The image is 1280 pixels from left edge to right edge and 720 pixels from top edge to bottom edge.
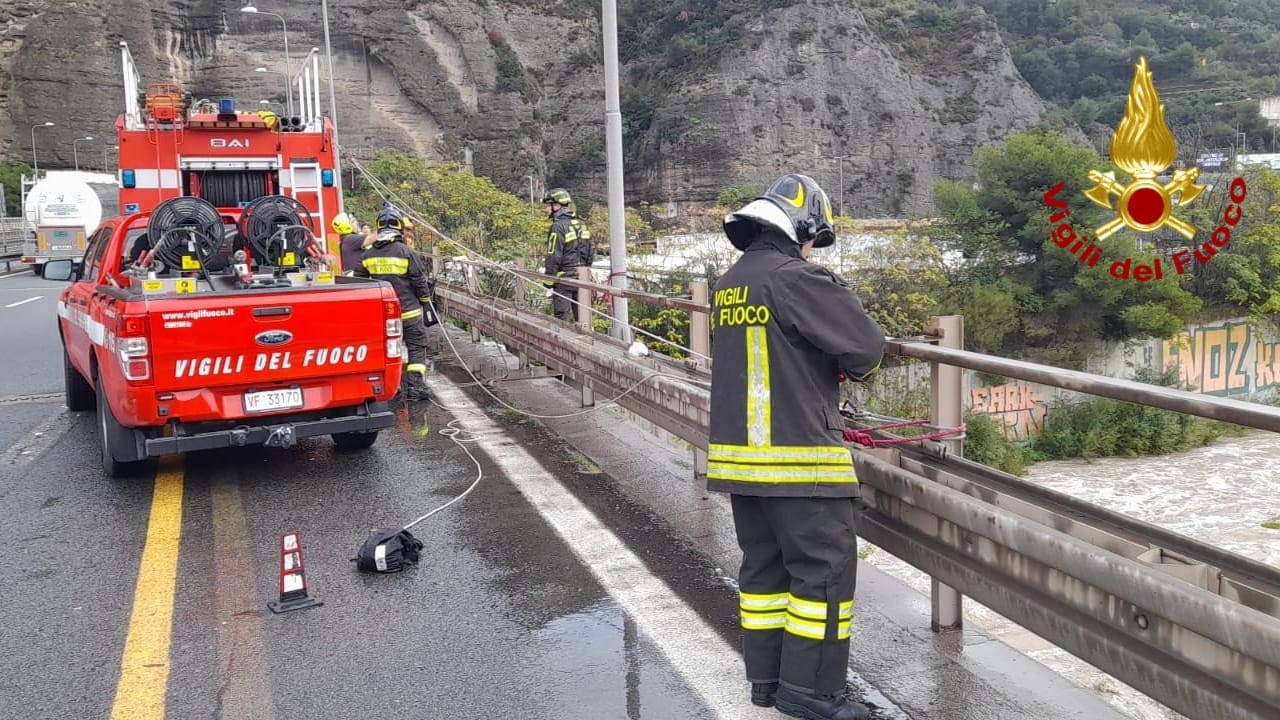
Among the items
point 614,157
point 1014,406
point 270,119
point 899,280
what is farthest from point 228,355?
point 1014,406

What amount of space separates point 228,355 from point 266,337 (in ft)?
0.87

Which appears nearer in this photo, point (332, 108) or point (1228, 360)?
point (332, 108)

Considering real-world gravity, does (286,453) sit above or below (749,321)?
below

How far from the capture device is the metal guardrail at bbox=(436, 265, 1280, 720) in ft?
8.72

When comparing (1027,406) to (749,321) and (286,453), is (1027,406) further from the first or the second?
(749,321)

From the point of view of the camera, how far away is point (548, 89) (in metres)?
80.4

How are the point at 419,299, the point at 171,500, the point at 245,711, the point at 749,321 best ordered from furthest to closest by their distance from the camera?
the point at 419,299, the point at 171,500, the point at 245,711, the point at 749,321

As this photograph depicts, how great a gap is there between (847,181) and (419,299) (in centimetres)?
7349

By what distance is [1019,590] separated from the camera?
3.38 metres

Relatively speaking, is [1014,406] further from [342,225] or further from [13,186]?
[13,186]

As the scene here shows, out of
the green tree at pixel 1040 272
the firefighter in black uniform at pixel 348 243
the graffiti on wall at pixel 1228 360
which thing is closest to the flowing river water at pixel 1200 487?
the graffiti on wall at pixel 1228 360

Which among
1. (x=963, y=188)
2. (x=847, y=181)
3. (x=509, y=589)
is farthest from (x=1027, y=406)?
(x=847, y=181)

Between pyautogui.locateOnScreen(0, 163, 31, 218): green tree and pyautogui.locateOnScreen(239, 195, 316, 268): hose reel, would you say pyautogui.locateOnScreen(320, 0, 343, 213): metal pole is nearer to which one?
pyautogui.locateOnScreen(239, 195, 316, 268): hose reel

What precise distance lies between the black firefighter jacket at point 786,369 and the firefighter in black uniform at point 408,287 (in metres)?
7.09
